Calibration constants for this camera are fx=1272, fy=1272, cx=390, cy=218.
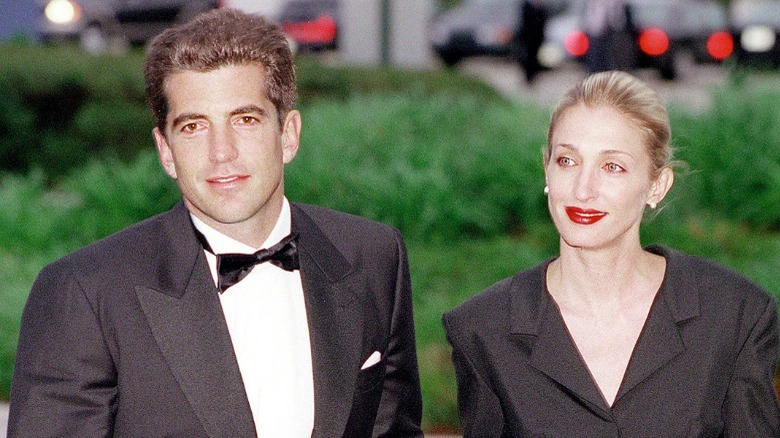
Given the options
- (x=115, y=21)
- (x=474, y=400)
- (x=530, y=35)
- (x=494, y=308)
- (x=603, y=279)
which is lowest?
(x=115, y=21)

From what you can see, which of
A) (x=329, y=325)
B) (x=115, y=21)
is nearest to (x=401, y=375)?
(x=329, y=325)

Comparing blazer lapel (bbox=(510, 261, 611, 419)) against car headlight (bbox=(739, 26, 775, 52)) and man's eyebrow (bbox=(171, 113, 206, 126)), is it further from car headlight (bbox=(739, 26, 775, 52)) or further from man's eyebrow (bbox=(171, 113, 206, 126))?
car headlight (bbox=(739, 26, 775, 52))

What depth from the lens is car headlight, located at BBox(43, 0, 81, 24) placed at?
83.2ft

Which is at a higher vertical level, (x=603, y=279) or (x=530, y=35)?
(x=603, y=279)

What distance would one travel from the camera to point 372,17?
64.9 feet

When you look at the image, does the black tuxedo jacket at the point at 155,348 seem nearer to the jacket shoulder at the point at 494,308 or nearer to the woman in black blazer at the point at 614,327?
the jacket shoulder at the point at 494,308

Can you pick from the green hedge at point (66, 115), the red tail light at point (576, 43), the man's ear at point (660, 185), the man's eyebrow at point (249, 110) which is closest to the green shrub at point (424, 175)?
the green hedge at point (66, 115)

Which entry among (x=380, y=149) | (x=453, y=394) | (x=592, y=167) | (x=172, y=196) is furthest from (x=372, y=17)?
(x=592, y=167)

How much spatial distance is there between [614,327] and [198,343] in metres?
1.28

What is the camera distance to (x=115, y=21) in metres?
29.8

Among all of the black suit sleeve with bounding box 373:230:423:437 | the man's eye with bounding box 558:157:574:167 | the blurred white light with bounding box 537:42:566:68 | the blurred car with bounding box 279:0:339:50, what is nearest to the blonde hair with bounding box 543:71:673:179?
the man's eye with bounding box 558:157:574:167

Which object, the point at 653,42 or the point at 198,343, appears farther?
the point at 653,42

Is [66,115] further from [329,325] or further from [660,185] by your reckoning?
[660,185]

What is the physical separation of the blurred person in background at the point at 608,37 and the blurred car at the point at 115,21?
15.3 m
